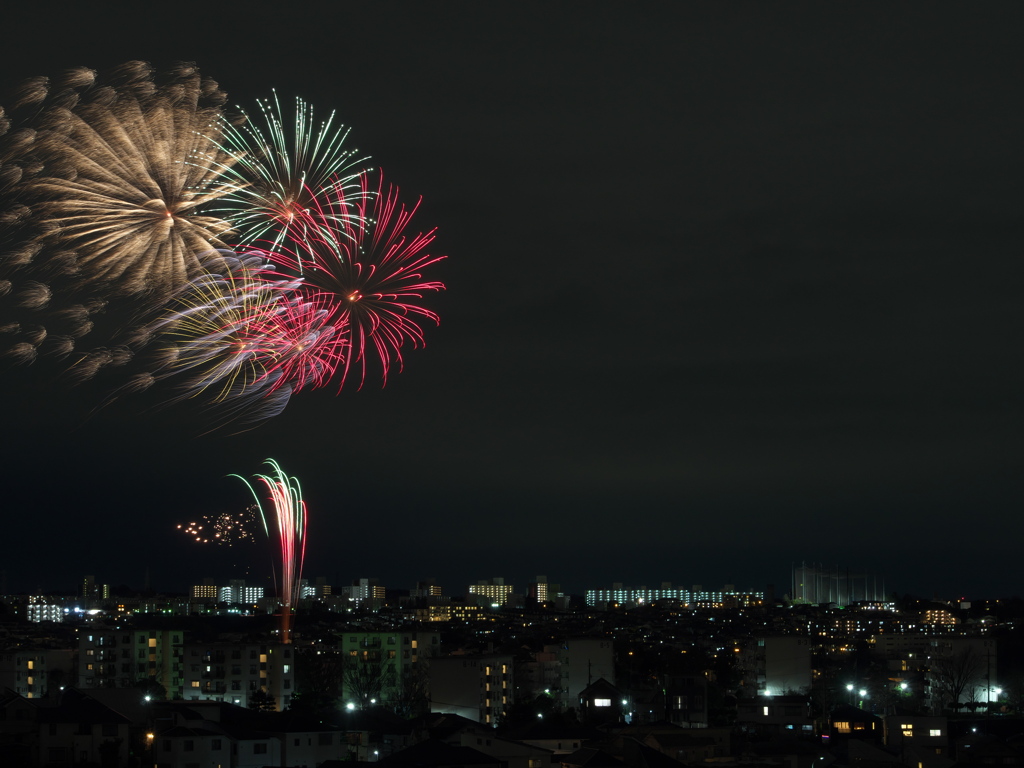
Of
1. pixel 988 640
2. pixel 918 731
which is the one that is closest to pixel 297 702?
pixel 918 731

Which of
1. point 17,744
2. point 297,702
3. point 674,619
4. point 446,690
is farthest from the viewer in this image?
point 674,619

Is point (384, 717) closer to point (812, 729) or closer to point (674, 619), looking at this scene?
point (812, 729)

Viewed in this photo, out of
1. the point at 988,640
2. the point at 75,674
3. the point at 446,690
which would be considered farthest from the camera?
the point at 988,640

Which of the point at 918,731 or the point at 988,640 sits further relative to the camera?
the point at 988,640

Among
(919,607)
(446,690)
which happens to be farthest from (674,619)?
(446,690)

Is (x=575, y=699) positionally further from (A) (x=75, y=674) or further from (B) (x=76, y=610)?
(B) (x=76, y=610)

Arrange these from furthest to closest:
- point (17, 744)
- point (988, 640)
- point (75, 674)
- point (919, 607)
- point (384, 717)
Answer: point (919, 607) → point (988, 640) → point (75, 674) → point (384, 717) → point (17, 744)
